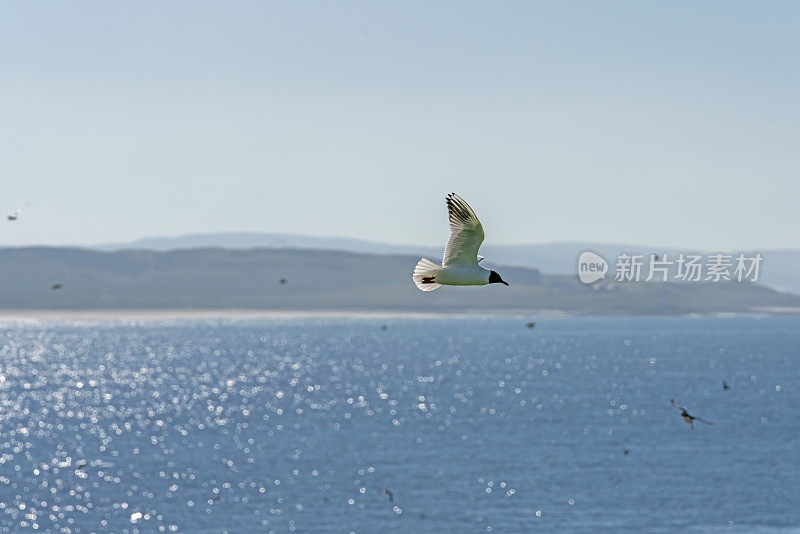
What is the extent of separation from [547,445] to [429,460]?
21.0 meters

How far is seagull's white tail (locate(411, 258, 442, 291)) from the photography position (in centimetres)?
Answer: 2150

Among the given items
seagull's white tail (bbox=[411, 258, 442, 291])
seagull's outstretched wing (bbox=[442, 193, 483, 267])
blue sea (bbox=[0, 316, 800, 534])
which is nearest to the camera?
seagull's outstretched wing (bbox=[442, 193, 483, 267])

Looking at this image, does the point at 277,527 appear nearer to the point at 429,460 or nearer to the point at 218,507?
the point at 218,507

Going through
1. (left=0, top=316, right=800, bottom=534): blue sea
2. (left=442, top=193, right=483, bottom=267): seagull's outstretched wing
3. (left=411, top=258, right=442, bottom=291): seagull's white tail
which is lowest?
(left=0, top=316, right=800, bottom=534): blue sea

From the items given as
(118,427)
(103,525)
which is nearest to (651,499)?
(103,525)

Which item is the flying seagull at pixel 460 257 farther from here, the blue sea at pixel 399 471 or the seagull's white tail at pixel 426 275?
the blue sea at pixel 399 471

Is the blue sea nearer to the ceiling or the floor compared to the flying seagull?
nearer to the floor

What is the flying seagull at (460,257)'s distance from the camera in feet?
67.6

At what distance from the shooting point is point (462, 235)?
20891 mm

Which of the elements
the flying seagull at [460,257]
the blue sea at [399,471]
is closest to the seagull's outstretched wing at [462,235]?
the flying seagull at [460,257]

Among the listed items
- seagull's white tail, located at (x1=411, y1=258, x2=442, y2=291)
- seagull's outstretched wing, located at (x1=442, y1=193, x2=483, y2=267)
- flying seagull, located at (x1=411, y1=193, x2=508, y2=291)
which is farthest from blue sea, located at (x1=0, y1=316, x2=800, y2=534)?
seagull's outstretched wing, located at (x1=442, y1=193, x2=483, y2=267)

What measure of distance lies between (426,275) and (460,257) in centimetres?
80

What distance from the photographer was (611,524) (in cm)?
10619

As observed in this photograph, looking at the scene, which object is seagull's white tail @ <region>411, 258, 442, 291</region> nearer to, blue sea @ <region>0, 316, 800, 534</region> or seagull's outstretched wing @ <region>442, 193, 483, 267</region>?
seagull's outstretched wing @ <region>442, 193, 483, 267</region>
